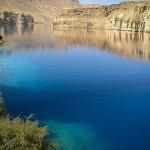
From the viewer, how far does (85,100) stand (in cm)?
4456

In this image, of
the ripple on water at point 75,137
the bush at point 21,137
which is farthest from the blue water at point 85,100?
the bush at point 21,137

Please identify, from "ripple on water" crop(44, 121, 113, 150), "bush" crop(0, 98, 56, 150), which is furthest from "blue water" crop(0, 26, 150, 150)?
"bush" crop(0, 98, 56, 150)

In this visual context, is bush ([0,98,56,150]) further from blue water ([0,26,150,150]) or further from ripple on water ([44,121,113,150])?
blue water ([0,26,150,150])

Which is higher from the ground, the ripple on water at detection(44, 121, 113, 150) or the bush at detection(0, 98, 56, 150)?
the bush at detection(0, 98, 56, 150)

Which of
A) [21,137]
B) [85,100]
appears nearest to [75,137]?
[21,137]

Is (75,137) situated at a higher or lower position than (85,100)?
lower

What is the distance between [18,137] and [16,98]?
73.4ft

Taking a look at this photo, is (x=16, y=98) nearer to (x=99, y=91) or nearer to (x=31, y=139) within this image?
(x=99, y=91)

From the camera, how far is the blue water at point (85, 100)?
105 feet

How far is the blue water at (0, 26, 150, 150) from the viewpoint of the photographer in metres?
32.1

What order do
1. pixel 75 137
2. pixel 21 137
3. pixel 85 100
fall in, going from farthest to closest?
pixel 85 100, pixel 75 137, pixel 21 137

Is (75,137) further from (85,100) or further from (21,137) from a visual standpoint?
(85,100)

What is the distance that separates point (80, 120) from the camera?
36438 mm

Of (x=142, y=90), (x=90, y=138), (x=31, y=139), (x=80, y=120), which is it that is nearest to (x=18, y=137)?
(x=31, y=139)
